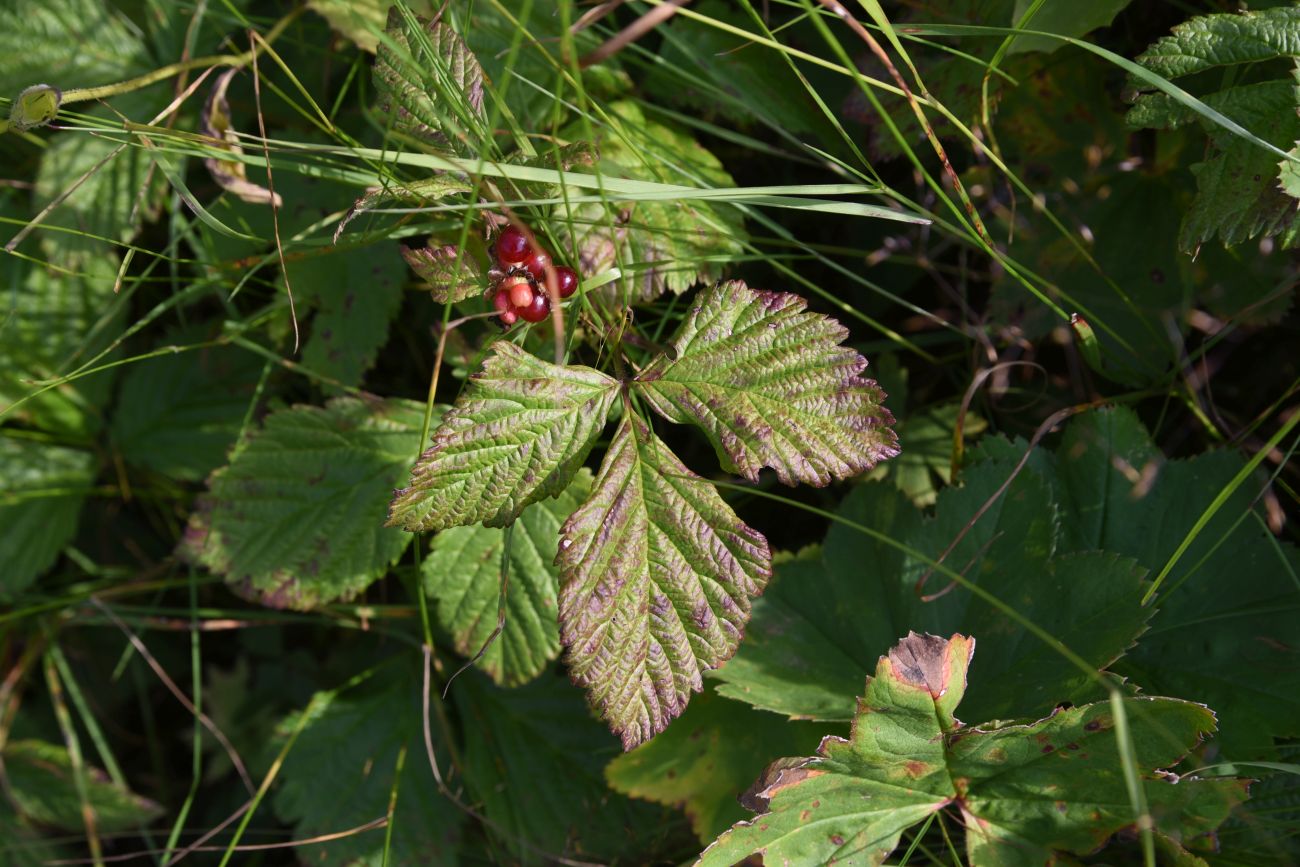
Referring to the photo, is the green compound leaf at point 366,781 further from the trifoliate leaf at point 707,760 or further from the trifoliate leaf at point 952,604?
the trifoliate leaf at point 952,604

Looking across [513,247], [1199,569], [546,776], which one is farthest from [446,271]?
Result: [1199,569]

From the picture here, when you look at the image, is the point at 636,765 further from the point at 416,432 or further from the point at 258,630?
the point at 258,630

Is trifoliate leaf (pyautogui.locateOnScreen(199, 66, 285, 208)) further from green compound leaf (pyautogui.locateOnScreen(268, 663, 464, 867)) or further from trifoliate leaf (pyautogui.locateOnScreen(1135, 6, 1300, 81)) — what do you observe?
trifoliate leaf (pyautogui.locateOnScreen(1135, 6, 1300, 81))

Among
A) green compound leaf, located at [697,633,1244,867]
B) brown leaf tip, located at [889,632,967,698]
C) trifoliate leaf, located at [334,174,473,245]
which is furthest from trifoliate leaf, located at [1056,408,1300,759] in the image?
trifoliate leaf, located at [334,174,473,245]

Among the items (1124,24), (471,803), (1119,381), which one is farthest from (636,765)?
(1124,24)

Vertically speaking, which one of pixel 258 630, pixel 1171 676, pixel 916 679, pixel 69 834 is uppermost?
pixel 916 679

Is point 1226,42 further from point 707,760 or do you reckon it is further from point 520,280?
point 707,760
